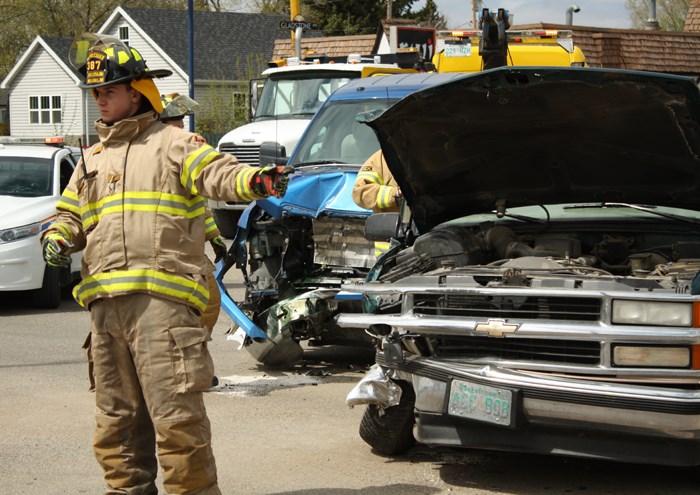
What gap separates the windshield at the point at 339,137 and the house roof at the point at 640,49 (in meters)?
19.3

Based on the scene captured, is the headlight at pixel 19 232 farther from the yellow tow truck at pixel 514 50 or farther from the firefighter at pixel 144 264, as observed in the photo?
the firefighter at pixel 144 264

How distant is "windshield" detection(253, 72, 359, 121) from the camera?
16.4m

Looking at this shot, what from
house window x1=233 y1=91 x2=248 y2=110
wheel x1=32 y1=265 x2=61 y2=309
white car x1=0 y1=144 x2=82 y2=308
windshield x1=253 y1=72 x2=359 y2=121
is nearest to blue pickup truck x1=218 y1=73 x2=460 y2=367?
white car x1=0 y1=144 x2=82 y2=308

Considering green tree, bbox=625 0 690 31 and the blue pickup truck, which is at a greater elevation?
green tree, bbox=625 0 690 31

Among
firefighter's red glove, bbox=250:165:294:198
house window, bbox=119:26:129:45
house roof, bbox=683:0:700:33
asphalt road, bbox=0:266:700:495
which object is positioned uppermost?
house window, bbox=119:26:129:45

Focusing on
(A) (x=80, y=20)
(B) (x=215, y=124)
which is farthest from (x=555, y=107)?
(A) (x=80, y=20)

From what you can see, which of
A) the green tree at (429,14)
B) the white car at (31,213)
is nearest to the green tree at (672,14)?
the green tree at (429,14)

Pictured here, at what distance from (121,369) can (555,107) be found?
2.58 meters

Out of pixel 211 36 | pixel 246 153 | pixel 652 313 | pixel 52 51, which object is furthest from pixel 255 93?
Answer: pixel 52 51

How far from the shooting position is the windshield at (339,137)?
9523 millimetres

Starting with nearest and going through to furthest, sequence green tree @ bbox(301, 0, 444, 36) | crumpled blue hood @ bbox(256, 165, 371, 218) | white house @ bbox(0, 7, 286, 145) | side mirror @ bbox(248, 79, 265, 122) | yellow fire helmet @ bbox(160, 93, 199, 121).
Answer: yellow fire helmet @ bbox(160, 93, 199, 121)
crumpled blue hood @ bbox(256, 165, 371, 218)
side mirror @ bbox(248, 79, 265, 122)
green tree @ bbox(301, 0, 444, 36)
white house @ bbox(0, 7, 286, 145)

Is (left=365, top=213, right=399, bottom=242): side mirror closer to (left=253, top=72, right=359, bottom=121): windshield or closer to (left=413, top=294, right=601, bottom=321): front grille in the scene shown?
(left=413, top=294, right=601, bottom=321): front grille

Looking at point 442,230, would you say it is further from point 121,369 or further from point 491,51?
point 491,51

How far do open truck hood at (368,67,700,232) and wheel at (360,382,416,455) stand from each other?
3.97 feet
